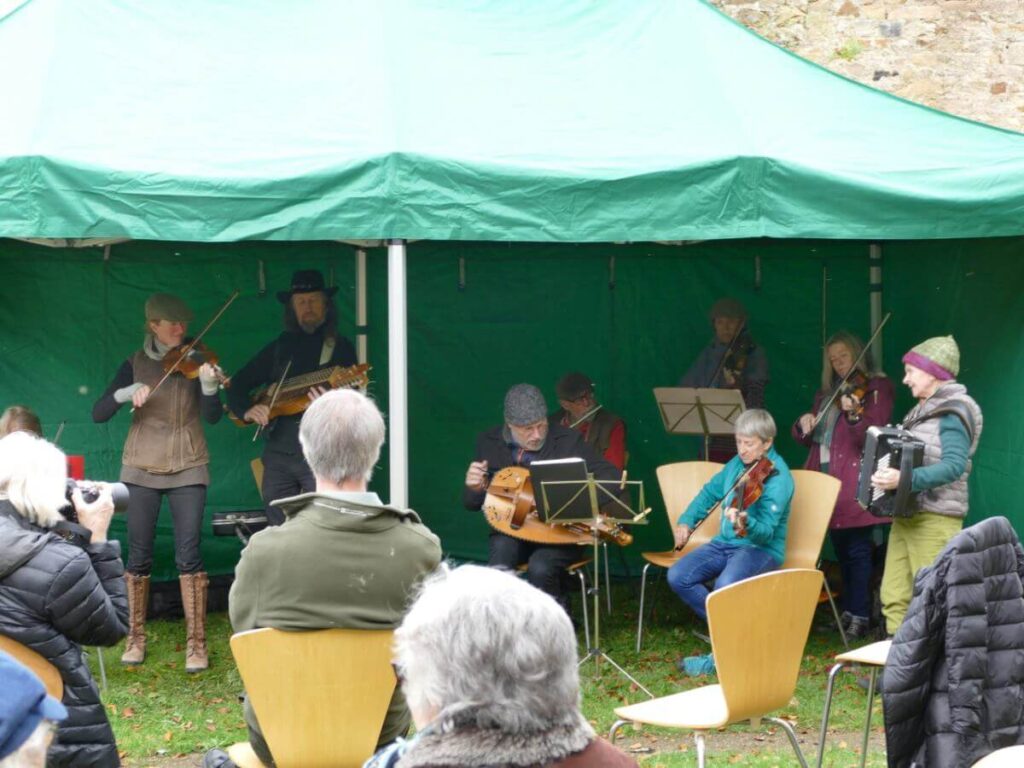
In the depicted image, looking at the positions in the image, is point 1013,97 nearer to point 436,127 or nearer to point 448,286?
point 448,286

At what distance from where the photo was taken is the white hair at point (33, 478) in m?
3.81

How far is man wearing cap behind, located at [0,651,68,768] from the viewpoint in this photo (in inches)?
72.2

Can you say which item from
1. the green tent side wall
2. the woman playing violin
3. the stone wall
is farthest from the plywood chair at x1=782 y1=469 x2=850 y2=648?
the stone wall

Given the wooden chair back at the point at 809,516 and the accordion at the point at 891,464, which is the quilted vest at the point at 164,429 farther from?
the accordion at the point at 891,464

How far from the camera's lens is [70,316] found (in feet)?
25.3

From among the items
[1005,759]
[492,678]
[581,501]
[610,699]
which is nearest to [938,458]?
[581,501]

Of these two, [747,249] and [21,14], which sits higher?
[21,14]

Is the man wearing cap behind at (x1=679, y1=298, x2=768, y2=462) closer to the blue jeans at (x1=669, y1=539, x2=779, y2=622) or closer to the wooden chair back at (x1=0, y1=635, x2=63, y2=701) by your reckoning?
the blue jeans at (x1=669, y1=539, x2=779, y2=622)

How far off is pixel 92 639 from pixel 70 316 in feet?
14.1

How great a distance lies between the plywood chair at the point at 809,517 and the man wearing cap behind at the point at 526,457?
0.83 metres

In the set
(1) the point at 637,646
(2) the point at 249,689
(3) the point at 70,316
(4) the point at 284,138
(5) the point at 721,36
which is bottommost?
(1) the point at 637,646

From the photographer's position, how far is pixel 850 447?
6898 mm

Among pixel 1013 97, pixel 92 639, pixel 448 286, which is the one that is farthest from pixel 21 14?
pixel 1013 97

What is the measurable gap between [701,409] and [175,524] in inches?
104
